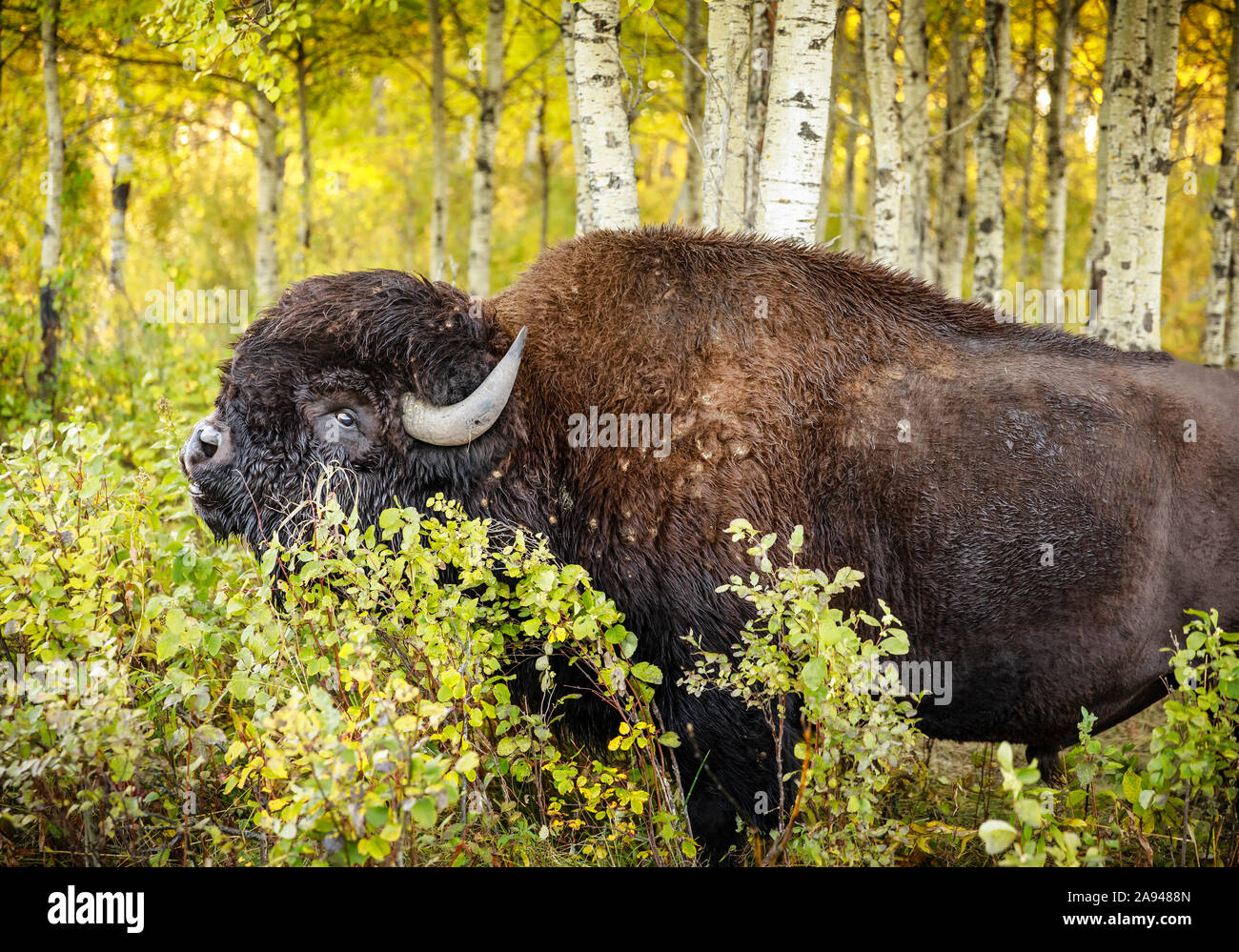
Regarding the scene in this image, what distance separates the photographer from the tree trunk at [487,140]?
39.5 feet

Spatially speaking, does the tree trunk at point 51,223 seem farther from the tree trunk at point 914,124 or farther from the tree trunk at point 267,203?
the tree trunk at point 914,124

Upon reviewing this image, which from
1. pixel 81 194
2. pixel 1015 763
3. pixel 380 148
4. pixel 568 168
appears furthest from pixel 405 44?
pixel 1015 763

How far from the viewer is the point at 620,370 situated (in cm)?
395

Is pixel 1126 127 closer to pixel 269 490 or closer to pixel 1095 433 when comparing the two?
pixel 1095 433

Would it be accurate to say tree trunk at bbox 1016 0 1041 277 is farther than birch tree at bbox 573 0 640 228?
Yes

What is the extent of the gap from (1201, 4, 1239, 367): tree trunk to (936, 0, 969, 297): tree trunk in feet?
9.78

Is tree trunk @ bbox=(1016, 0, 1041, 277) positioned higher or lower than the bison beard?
higher

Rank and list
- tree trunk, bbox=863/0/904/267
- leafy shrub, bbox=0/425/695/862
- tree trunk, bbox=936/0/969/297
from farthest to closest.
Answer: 1. tree trunk, bbox=936/0/969/297
2. tree trunk, bbox=863/0/904/267
3. leafy shrub, bbox=0/425/695/862

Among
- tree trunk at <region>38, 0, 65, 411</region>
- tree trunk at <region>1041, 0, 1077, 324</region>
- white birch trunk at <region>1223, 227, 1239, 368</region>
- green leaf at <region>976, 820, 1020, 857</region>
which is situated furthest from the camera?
tree trunk at <region>1041, 0, 1077, 324</region>

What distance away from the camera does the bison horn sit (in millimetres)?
3787

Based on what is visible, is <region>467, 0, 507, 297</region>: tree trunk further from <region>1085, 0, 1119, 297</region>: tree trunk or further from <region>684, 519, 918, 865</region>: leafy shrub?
<region>684, 519, 918, 865</region>: leafy shrub

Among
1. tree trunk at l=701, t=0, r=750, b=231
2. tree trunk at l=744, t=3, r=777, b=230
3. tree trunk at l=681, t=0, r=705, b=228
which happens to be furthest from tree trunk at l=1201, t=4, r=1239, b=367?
tree trunk at l=701, t=0, r=750, b=231

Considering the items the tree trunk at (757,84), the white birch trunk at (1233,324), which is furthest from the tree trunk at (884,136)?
the white birch trunk at (1233,324)

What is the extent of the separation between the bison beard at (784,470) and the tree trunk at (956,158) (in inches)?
384
